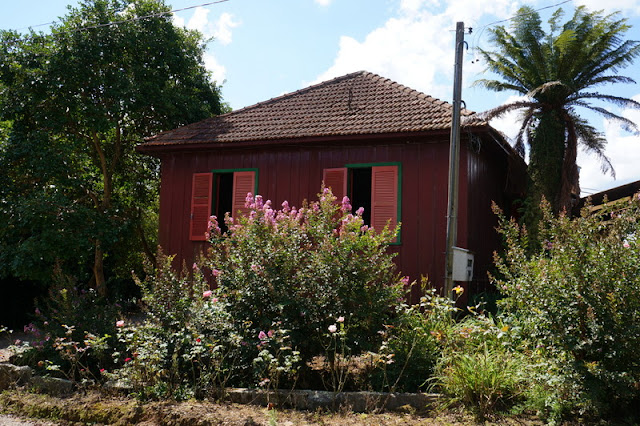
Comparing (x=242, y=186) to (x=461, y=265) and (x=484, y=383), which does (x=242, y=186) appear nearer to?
(x=461, y=265)

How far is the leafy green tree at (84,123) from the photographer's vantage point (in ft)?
39.7

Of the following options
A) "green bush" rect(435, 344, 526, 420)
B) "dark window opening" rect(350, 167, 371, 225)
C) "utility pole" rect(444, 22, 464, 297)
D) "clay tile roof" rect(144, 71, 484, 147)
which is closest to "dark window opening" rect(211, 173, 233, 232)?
"clay tile roof" rect(144, 71, 484, 147)

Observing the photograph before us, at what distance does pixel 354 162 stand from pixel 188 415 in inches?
252

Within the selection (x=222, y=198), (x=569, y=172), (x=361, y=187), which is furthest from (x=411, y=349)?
(x=222, y=198)

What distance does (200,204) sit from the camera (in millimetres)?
11430

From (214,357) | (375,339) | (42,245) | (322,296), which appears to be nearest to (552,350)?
(375,339)

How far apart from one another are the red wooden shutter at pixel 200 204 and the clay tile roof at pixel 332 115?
82 cm

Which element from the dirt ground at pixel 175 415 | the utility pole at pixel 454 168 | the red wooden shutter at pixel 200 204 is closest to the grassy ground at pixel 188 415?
the dirt ground at pixel 175 415

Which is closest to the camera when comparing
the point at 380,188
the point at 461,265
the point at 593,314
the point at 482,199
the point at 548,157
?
the point at 593,314

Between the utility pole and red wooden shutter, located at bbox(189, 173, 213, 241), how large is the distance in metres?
5.49

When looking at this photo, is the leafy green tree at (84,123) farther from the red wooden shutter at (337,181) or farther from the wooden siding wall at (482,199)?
the wooden siding wall at (482,199)

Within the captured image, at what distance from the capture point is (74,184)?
42.4 ft

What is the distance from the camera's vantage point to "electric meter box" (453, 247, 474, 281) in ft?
24.3

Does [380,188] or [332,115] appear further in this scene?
[332,115]
